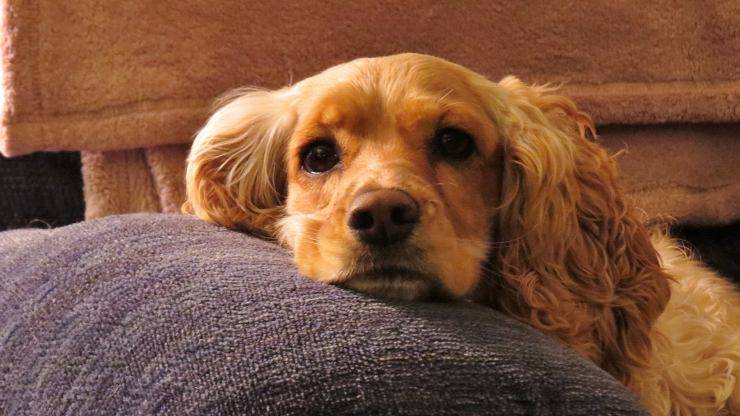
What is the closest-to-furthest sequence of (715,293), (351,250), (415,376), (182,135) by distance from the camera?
1. (415,376)
2. (351,250)
3. (715,293)
4. (182,135)

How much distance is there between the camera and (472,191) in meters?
1.42

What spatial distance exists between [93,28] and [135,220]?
→ 92 centimetres

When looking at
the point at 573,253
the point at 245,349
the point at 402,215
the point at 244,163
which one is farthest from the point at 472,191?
the point at 245,349

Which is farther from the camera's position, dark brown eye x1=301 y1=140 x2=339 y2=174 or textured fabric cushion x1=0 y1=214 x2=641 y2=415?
dark brown eye x1=301 y1=140 x2=339 y2=174

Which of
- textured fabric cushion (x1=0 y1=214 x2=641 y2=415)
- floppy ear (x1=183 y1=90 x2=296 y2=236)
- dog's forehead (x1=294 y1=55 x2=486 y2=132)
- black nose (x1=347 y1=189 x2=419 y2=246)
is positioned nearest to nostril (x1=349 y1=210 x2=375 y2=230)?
black nose (x1=347 y1=189 x2=419 y2=246)

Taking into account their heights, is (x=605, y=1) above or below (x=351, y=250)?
above

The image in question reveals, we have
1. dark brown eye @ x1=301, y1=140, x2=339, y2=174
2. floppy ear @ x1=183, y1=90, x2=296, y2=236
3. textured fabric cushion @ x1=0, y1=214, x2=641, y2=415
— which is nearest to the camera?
textured fabric cushion @ x1=0, y1=214, x2=641, y2=415

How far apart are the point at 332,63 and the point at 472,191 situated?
78 centimetres

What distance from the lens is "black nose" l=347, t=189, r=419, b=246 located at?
1.11m

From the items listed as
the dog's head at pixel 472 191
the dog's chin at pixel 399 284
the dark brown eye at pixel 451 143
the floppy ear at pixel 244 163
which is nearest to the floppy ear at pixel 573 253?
the dog's head at pixel 472 191

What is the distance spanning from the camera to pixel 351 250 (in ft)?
3.70

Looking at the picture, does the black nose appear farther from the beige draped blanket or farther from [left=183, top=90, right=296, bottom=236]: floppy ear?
the beige draped blanket

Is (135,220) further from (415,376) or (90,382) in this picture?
(415,376)

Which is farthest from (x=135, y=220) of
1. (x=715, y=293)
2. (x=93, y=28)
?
(x=715, y=293)
